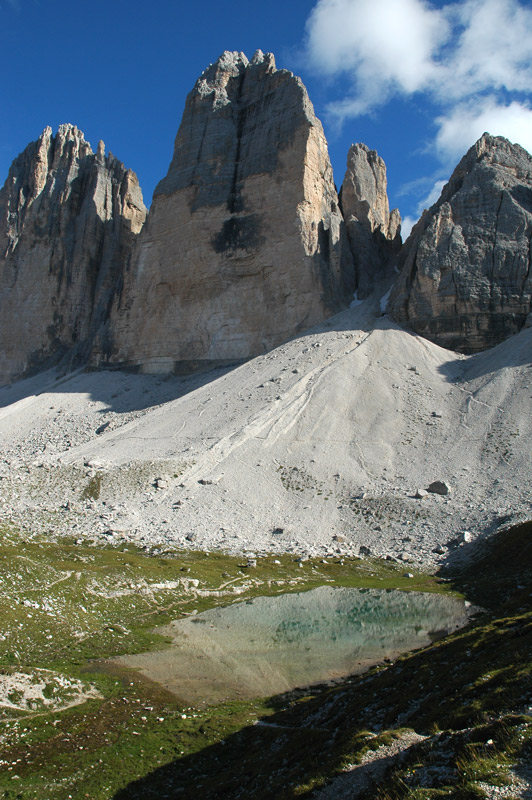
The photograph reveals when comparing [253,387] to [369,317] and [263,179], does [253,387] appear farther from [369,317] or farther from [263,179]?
[263,179]

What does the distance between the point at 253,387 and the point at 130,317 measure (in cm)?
2375

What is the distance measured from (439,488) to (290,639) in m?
17.1

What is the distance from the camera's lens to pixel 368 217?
63375mm

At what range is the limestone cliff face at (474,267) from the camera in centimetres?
4659

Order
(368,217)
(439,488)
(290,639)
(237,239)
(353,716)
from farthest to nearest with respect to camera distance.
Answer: (368,217) → (237,239) → (439,488) → (290,639) → (353,716)

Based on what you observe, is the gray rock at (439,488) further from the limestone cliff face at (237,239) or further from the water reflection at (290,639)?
the limestone cliff face at (237,239)

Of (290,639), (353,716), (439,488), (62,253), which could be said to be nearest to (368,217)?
(62,253)

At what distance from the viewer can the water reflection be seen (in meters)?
13.5

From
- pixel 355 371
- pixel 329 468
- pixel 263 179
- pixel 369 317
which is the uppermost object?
pixel 263 179

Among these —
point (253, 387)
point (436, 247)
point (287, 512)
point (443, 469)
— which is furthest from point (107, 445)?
point (436, 247)

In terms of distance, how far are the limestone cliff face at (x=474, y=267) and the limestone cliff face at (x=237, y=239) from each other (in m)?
8.22

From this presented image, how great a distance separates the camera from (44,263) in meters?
74.1

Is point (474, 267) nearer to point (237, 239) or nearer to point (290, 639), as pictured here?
point (237, 239)

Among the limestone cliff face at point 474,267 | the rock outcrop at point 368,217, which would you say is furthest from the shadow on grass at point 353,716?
the rock outcrop at point 368,217
